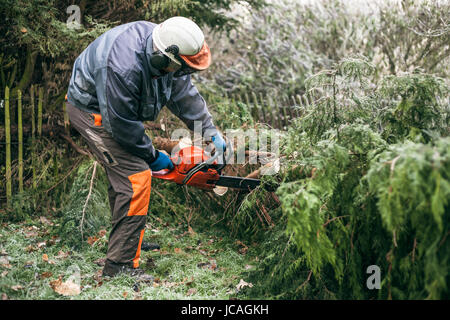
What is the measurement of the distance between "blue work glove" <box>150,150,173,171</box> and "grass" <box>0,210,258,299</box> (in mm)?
840

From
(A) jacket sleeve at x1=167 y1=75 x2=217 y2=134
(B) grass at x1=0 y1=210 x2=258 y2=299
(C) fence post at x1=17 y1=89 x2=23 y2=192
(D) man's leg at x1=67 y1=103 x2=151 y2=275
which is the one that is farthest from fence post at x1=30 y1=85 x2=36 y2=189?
(A) jacket sleeve at x1=167 y1=75 x2=217 y2=134

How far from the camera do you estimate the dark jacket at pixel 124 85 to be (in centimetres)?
304

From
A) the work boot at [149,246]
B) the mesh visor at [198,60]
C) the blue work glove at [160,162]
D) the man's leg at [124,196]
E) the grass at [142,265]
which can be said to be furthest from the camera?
the work boot at [149,246]

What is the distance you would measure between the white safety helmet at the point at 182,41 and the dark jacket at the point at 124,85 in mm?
131

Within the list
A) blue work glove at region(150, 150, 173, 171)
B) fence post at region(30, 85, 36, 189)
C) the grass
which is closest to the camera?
the grass

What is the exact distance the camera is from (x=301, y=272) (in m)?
2.86

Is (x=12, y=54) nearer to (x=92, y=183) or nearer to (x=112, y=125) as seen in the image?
(x=92, y=183)

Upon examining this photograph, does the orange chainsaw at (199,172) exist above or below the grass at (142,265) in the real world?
above

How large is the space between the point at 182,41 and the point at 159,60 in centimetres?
22

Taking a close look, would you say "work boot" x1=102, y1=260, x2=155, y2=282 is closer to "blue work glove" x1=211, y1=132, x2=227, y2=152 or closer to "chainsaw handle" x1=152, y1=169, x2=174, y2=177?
"chainsaw handle" x1=152, y1=169, x2=174, y2=177

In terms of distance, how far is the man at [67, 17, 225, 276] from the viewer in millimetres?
3047

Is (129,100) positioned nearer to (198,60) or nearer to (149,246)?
(198,60)

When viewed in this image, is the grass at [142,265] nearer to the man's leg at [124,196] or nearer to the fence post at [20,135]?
the man's leg at [124,196]

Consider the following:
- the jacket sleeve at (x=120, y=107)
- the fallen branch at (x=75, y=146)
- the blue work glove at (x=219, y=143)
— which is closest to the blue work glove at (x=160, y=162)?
the jacket sleeve at (x=120, y=107)
